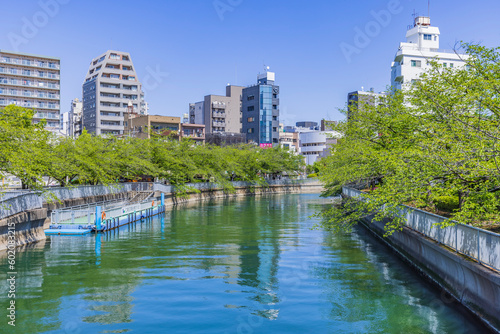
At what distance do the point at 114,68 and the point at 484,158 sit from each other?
341ft

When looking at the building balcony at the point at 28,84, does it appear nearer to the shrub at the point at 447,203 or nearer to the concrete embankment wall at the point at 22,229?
the concrete embankment wall at the point at 22,229

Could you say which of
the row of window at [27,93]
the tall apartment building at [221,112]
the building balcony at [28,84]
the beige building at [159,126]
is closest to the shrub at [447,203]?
the beige building at [159,126]

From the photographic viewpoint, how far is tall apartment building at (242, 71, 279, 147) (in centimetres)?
11450

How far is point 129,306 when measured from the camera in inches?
567

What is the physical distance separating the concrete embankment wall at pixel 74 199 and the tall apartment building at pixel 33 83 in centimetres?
4545

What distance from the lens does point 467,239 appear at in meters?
13.1

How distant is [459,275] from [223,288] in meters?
8.46

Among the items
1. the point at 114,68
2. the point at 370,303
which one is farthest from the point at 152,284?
the point at 114,68

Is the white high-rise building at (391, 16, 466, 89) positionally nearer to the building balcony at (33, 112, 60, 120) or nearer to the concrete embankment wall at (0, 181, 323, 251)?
the concrete embankment wall at (0, 181, 323, 251)

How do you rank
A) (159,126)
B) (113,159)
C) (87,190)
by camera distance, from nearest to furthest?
(87,190)
(113,159)
(159,126)

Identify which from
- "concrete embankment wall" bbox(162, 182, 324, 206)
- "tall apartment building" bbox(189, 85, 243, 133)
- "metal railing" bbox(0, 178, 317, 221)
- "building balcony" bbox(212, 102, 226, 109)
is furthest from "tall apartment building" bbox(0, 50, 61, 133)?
"metal railing" bbox(0, 178, 317, 221)

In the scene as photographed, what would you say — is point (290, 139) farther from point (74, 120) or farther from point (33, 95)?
point (33, 95)

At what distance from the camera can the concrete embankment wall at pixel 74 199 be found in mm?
22734

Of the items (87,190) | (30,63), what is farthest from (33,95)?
(87,190)
